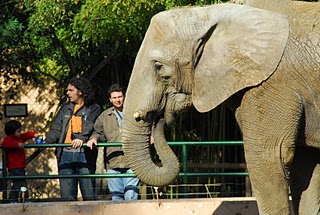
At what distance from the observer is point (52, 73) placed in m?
16.7

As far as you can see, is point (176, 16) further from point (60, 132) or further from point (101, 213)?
point (60, 132)

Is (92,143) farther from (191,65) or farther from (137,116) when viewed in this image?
(191,65)

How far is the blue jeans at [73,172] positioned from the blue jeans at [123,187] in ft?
0.81

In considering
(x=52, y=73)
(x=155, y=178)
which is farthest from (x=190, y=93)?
(x=52, y=73)

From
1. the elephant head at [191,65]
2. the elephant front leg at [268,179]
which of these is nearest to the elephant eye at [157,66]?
the elephant head at [191,65]

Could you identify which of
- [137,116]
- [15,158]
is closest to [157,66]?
[137,116]

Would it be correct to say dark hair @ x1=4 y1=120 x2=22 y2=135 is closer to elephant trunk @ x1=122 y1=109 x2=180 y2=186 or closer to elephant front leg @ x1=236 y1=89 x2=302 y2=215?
elephant trunk @ x1=122 y1=109 x2=180 y2=186

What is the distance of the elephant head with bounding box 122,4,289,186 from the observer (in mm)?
6859

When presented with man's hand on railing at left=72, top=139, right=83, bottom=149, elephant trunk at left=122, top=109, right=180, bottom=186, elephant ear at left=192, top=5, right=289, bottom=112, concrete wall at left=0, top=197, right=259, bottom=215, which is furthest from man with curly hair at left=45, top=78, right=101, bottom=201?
elephant ear at left=192, top=5, right=289, bottom=112

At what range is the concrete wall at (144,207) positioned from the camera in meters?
9.34

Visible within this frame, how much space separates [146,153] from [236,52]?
1000 mm

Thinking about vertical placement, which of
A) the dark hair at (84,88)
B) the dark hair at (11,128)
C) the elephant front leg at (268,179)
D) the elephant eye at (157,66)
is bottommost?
the elephant front leg at (268,179)

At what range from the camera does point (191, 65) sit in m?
6.98

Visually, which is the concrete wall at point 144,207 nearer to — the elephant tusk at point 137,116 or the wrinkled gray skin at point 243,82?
the wrinkled gray skin at point 243,82
